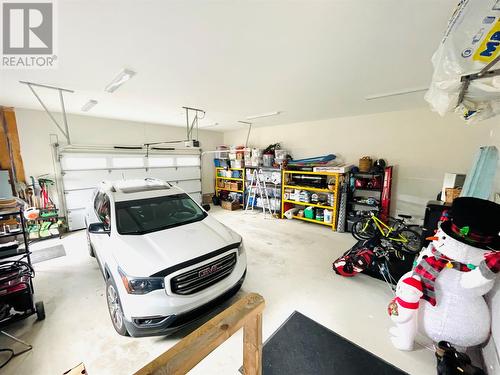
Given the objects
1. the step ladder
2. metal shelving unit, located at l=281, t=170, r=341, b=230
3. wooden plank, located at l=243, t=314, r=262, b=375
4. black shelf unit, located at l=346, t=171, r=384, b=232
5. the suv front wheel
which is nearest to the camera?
wooden plank, located at l=243, t=314, r=262, b=375

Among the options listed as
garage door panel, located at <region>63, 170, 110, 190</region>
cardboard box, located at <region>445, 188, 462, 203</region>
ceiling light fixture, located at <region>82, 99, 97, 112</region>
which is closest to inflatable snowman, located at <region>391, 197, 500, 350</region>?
cardboard box, located at <region>445, 188, 462, 203</region>

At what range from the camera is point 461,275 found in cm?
152

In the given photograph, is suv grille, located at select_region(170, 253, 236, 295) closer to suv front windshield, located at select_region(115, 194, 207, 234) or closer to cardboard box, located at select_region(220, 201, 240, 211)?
suv front windshield, located at select_region(115, 194, 207, 234)

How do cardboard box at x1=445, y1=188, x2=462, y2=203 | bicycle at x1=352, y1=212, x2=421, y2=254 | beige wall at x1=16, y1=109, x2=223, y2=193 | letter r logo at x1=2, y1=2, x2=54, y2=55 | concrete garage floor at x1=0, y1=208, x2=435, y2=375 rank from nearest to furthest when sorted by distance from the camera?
letter r logo at x1=2, y1=2, x2=54, y2=55 < concrete garage floor at x1=0, y1=208, x2=435, y2=375 < cardboard box at x1=445, y1=188, x2=462, y2=203 < bicycle at x1=352, y1=212, x2=421, y2=254 < beige wall at x1=16, y1=109, x2=223, y2=193

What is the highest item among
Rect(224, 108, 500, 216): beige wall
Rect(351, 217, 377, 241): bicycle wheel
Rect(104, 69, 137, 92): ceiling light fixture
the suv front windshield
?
Rect(104, 69, 137, 92): ceiling light fixture

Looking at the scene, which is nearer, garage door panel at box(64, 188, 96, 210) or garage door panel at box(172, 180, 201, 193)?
garage door panel at box(64, 188, 96, 210)

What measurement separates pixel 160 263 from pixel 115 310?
29.9 inches

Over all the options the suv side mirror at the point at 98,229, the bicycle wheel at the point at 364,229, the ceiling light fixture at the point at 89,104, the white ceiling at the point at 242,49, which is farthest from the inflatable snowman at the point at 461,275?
the ceiling light fixture at the point at 89,104

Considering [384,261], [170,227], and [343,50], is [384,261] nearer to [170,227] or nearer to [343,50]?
[343,50]

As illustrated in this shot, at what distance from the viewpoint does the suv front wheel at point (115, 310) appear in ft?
5.98

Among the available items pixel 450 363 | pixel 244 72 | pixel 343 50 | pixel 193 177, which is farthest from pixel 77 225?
pixel 450 363

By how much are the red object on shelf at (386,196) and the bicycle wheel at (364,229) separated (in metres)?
0.43

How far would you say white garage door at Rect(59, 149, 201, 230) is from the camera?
15.4 ft

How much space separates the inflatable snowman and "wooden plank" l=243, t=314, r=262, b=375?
1.49 m
